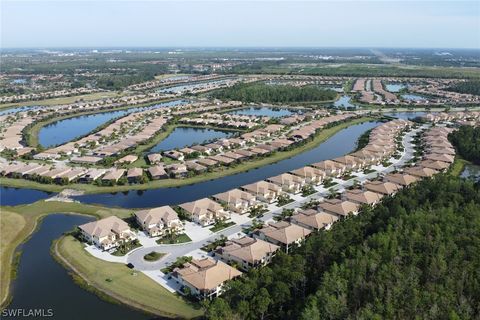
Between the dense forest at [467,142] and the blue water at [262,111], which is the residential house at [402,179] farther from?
the blue water at [262,111]

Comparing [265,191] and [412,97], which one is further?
[412,97]

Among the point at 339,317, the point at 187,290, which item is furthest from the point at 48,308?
the point at 339,317

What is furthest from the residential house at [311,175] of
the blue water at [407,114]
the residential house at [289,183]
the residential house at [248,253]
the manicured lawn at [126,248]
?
the blue water at [407,114]

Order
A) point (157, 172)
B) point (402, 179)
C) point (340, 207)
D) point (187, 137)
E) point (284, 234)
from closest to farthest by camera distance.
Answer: point (284, 234) → point (340, 207) → point (402, 179) → point (157, 172) → point (187, 137)

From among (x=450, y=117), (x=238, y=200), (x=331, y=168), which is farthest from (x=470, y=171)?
(x=450, y=117)

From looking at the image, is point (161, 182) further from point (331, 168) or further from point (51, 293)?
point (51, 293)

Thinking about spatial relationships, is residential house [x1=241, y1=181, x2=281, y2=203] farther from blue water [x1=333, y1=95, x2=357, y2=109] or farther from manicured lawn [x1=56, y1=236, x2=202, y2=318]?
blue water [x1=333, y1=95, x2=357, y2=109]
